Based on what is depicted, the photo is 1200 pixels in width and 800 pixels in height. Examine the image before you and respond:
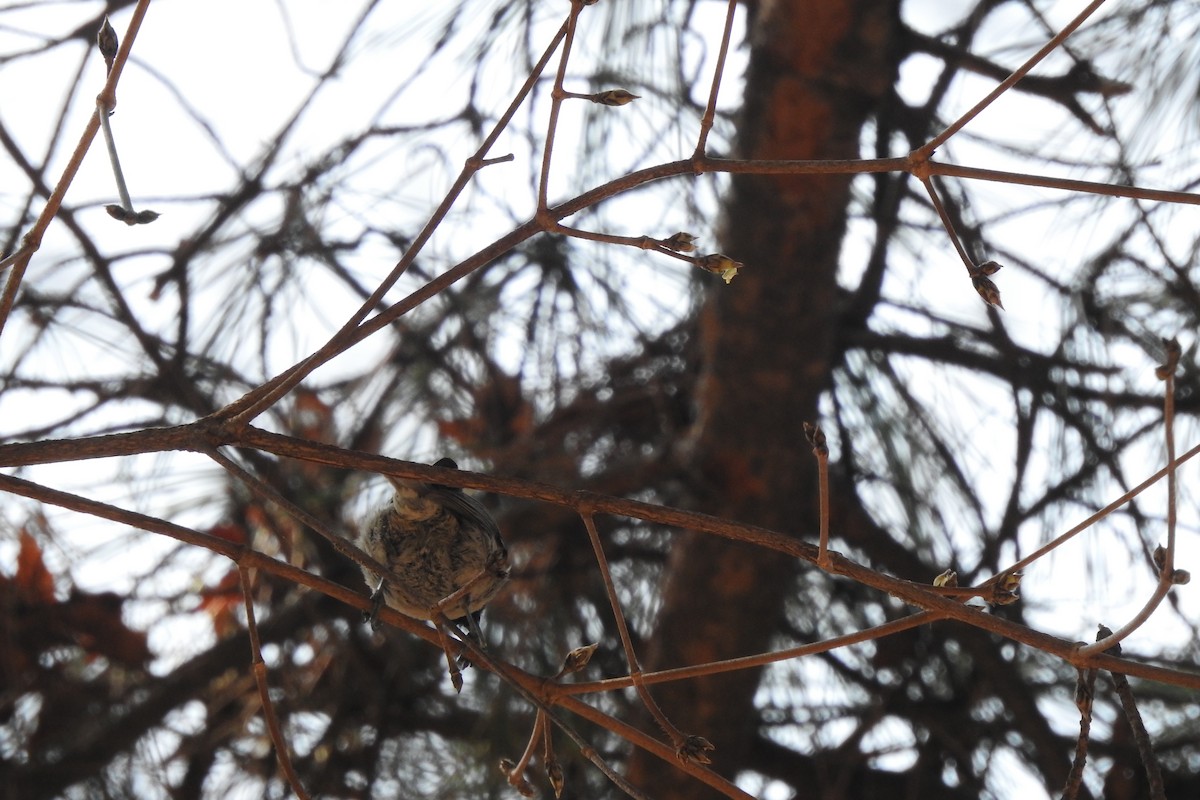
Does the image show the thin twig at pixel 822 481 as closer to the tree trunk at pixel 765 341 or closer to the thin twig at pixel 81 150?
the thin twig at pixel 81 150

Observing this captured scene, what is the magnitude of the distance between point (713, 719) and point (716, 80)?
153 centimetres

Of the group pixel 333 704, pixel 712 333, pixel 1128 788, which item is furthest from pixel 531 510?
pixel 1128 788

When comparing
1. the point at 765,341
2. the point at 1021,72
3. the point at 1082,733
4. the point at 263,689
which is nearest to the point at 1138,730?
the point at 1082,733

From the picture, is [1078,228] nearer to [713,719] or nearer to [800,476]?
[800,476]

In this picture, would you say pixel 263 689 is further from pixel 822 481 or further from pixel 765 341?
pixel 765 341

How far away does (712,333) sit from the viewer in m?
2.38

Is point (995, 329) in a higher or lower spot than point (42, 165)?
higher

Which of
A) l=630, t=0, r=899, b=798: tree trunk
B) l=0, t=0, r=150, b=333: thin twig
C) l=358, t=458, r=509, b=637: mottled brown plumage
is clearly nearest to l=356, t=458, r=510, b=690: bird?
l=358, t=458, r=509, b=637: mottled brown plumage

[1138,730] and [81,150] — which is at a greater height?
[81,150]

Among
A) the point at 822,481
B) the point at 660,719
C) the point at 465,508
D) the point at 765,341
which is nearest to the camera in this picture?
the point at 822,481

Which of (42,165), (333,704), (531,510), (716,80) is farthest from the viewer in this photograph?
(333,704)

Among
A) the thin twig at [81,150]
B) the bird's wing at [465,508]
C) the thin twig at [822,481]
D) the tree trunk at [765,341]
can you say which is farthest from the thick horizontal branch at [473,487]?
the tree trunk at [765,341]

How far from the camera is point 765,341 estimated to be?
235 cm

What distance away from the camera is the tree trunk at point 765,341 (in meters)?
2.29
